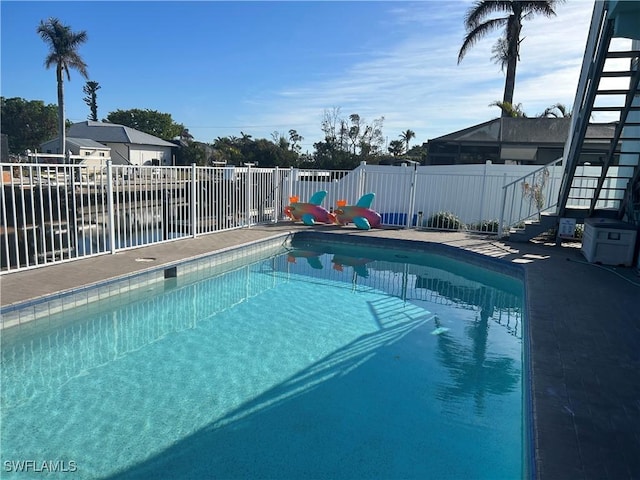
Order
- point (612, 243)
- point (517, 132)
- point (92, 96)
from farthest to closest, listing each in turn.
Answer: point (92, 96) → point (517, 132) → point (612, 243)

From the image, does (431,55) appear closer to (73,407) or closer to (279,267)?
(279,267)

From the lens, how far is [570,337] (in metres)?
3.96

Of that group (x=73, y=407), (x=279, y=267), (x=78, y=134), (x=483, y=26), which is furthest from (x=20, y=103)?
(x=73, y=407)

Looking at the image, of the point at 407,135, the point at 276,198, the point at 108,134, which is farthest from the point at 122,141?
the point at 407,135

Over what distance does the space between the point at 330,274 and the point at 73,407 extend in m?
4.99

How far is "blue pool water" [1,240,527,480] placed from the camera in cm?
267

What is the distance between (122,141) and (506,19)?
27.6 meters

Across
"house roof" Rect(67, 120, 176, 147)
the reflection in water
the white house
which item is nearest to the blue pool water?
the reflection in water

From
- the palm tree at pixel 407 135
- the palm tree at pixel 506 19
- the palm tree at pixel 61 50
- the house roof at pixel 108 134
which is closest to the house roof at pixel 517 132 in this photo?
the palm tree at pixel 506 19

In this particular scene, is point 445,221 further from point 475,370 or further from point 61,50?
point 61,50

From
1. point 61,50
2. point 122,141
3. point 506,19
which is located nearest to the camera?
point 506,19

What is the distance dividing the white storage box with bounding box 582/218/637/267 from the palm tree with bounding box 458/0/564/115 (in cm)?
1444

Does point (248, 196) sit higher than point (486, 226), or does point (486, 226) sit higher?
point (248, 196)

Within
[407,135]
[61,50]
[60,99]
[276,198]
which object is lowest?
[276,198]
